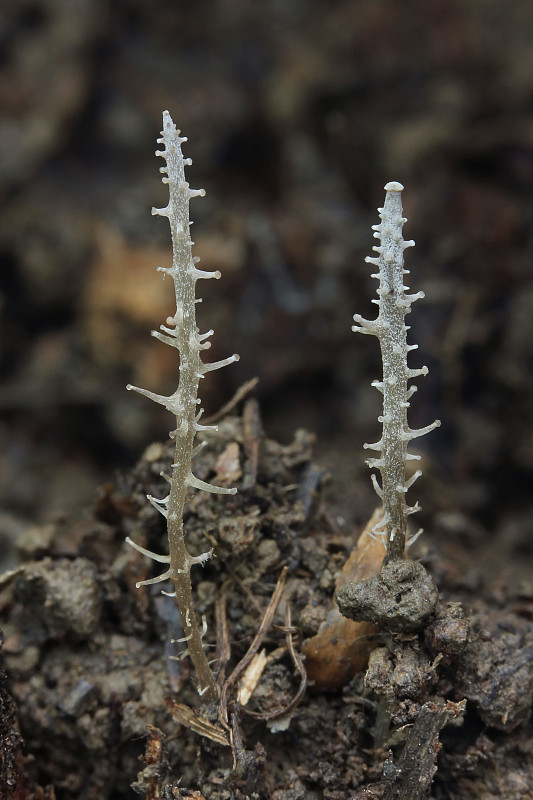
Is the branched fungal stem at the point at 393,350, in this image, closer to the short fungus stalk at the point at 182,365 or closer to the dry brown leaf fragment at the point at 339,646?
the dry brown leaf fragment at the point at 339,646

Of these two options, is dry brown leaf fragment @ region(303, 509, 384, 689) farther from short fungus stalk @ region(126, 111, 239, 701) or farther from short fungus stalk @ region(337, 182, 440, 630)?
short fungus stalk @ region(126, 111, 239, 701)

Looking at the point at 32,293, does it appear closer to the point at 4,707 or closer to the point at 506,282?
the point at 506,282

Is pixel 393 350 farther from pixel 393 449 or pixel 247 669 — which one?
pixel 247 669

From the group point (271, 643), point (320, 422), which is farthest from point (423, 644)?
point (320, 422)

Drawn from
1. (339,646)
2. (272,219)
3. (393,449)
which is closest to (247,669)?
(339,646)

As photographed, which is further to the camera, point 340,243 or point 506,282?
point 340,243

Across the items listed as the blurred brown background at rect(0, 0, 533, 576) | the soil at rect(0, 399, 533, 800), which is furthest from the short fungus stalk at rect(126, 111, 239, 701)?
the blurred brown background at rect(0, 0, 533, 576)
